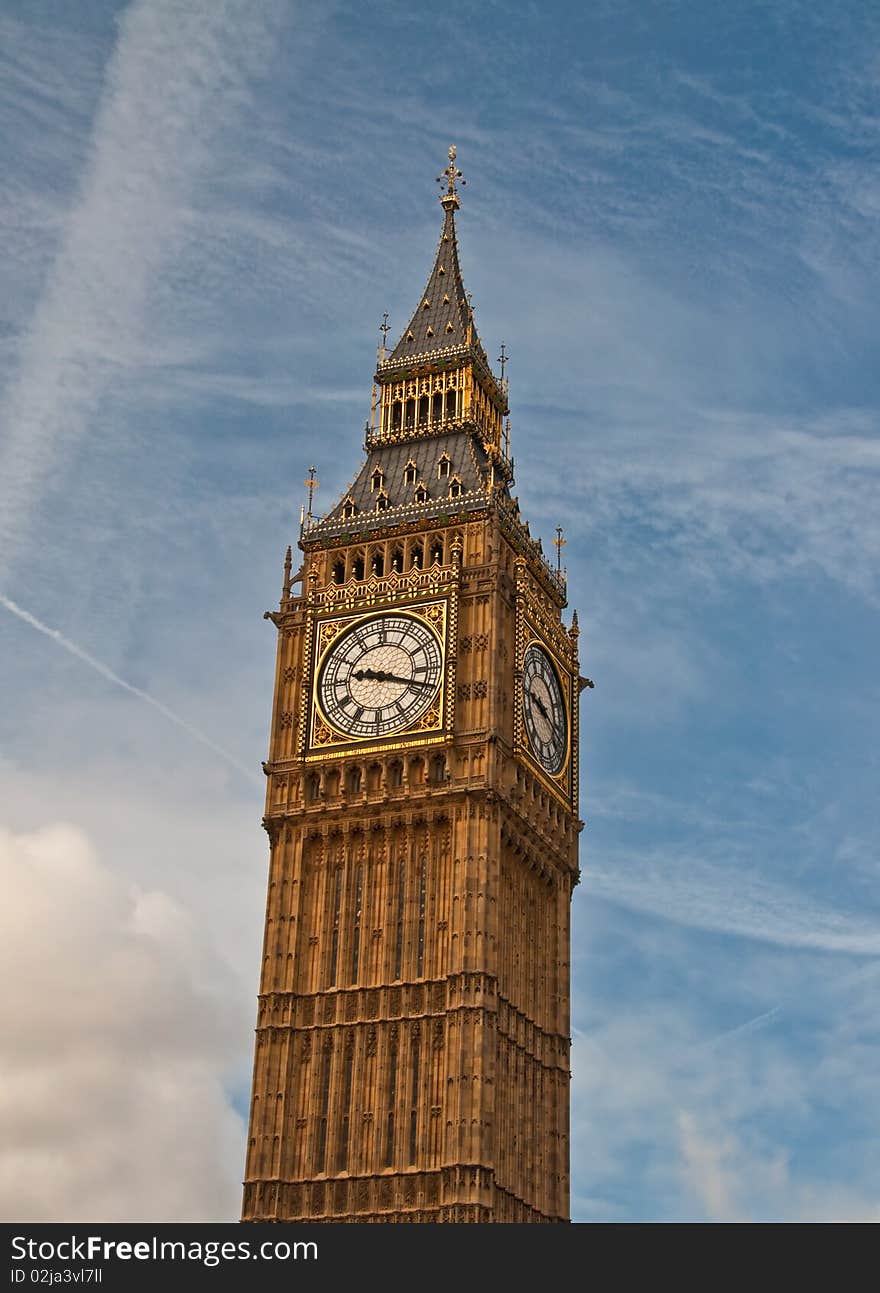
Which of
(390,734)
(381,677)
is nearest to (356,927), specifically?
(390,734)

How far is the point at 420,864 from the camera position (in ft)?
328

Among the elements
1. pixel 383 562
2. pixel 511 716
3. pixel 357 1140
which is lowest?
pixel 357 1140

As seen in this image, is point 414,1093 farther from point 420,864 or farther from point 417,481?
point 417,481

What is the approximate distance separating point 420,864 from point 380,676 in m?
9.20

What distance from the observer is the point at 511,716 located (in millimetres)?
102750

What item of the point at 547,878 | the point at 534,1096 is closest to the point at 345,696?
the point at 547,878

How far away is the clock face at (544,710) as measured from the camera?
345ft

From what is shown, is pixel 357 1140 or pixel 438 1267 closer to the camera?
pixel 438 1267

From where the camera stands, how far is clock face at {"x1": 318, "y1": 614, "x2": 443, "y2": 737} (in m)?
103

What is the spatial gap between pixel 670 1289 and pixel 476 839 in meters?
37.0

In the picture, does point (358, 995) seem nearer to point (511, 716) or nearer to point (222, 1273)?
point (511, 716)

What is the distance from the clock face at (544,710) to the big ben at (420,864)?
0.47 feet

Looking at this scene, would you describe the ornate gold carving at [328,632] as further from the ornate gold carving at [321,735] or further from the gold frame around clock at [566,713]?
the gold frame around clock at [566,713]

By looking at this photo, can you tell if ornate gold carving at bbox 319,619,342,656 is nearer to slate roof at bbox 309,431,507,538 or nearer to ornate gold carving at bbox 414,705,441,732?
slate roof at bbox 309,431,507,538
